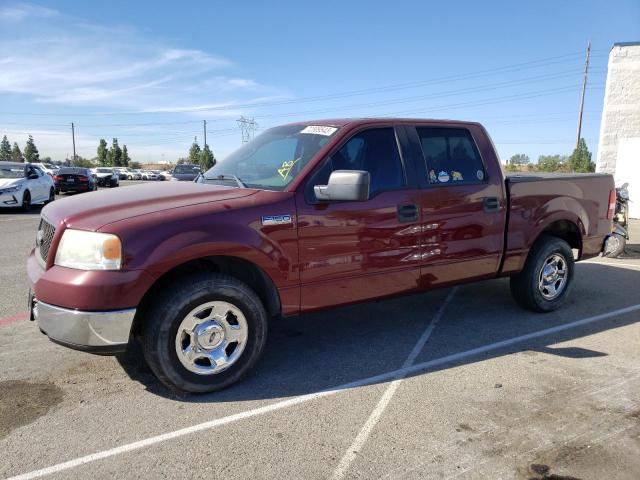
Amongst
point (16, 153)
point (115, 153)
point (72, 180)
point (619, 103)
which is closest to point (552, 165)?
point (619, 103)

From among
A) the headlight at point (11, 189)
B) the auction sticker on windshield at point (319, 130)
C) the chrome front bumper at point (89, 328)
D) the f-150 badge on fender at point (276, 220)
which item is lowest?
the chrome front bumper at point (89, 328)

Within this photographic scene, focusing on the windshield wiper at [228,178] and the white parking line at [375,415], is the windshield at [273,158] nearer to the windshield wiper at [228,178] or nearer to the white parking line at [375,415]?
the windshield wiper at [228,178]

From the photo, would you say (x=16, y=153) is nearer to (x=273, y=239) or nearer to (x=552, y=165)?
(x=552, y=165)

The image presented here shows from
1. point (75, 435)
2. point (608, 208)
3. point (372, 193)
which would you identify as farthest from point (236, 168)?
point (608, 208)

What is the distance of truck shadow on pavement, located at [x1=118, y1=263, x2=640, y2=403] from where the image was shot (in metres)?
3.64

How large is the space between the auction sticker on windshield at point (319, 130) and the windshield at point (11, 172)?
1376 centimetres

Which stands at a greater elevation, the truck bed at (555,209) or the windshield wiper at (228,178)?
the windshield wiper at (228,178)

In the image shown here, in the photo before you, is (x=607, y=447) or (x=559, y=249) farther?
(x=559, y=249)

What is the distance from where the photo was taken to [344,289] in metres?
3.85

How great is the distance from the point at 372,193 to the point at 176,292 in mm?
1696

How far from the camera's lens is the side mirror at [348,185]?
3434mm

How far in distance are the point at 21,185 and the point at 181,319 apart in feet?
46.1

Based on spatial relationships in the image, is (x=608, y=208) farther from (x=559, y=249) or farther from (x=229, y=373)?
(x=229, y=373)

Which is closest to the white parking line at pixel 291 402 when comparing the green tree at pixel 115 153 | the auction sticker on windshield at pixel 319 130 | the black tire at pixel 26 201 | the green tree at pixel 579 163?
the auction sticker on windshield at pixel 319 130
